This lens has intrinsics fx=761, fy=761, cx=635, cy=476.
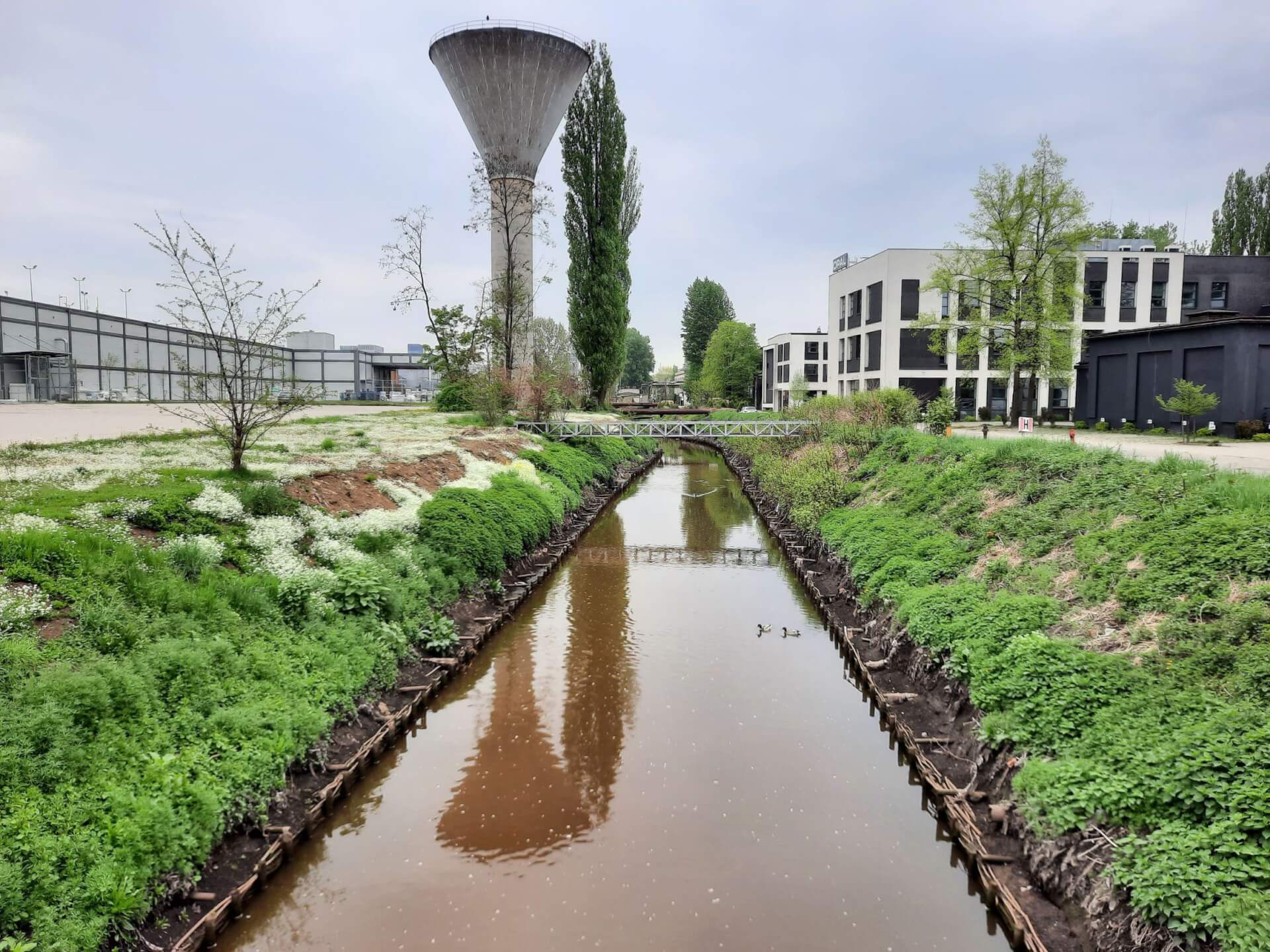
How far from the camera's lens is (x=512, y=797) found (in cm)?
829

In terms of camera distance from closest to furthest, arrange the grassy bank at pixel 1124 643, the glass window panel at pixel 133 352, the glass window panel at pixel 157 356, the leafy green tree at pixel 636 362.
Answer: the grassy bank at pixel 1124 643
the glass window panel at pixel 133 352
the glass window panel at pixel 157 356
the leafy green tree at pixel 636 362

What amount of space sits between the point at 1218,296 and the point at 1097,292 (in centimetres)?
733

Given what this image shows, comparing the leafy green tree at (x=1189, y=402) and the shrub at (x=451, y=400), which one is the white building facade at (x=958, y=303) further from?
the shrub at (x=451, y=400)

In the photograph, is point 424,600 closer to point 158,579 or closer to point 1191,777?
point 158,579

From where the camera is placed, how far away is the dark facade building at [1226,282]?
4612cm

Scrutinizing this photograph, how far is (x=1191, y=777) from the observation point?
588 centimetres

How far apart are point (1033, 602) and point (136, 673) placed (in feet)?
32.6

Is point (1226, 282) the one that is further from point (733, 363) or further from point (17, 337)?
point (17, 337)

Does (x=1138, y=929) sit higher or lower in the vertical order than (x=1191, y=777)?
lower

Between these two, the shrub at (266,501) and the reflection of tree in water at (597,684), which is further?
the shrub at (266,501)

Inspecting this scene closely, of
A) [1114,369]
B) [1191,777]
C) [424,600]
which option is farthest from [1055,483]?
[1114,369]

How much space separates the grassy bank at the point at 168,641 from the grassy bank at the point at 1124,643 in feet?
23.8

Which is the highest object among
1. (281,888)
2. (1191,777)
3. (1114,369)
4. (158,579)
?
(1114,369)

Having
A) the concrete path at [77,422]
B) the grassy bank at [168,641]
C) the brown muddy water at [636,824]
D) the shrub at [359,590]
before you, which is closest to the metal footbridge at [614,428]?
the concrete path at [77,422]
